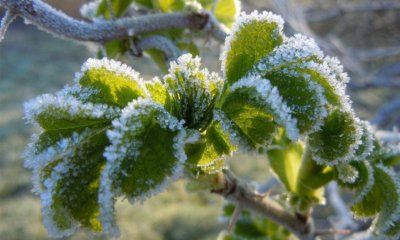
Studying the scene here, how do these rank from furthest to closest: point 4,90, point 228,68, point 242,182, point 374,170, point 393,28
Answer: point 4,90 → point 393,28 → point 242,182 → point 374,170 → point 228,68

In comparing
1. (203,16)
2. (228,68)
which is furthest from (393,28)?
(228,68)

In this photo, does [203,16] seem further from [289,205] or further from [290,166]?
[289,205]

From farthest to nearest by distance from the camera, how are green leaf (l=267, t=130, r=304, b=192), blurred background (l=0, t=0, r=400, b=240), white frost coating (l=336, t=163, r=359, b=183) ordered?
blurred background (l=0, t=0, r=400, b=240) < green leaf (l=267, t=130, r=304, b=192) < white frost coating (l=336, t=163, r=359, b=183)

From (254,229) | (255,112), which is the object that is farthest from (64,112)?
(254,229)

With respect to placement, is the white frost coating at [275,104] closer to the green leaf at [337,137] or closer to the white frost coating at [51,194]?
the green leaf at [337,137]

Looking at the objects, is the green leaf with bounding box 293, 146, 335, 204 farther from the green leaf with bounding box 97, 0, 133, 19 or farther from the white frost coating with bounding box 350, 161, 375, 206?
the green leaf with bounding box 97, 0, 133, 19

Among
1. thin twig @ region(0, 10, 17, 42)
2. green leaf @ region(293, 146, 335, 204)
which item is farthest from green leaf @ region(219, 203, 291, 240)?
thin twig @ region(0, 10, 17, 42)
